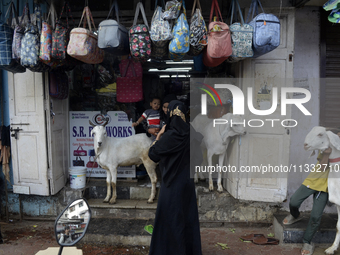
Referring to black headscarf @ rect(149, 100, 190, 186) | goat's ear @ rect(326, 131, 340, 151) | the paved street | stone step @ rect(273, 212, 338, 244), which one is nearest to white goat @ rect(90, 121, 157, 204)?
the paved street

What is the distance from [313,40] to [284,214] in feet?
10.3

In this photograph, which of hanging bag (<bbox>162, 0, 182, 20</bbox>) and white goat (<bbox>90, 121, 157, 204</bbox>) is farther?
white goat (<bbox>90, 121, 157, 204</bbox>)

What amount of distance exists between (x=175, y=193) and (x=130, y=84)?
110 inches

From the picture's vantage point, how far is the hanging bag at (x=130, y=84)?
5223mm

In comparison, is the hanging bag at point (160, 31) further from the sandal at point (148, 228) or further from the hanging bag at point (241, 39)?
the sandal at point (148, 228)

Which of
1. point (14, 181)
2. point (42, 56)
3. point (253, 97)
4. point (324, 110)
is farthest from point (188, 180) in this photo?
point (14, 181)

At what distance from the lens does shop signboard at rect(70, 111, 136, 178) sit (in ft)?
18.1

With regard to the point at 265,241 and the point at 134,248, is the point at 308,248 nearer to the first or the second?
the point at 265,241

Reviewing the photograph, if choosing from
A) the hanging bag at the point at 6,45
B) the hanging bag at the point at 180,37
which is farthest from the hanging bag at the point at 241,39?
the hanging bag at the point at 6,45

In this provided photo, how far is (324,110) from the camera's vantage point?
4867 mm

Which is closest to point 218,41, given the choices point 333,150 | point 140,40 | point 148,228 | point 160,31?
point 160,31

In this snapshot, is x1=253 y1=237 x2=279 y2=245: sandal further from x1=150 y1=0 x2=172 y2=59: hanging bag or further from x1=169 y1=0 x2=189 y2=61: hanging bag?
x1=150 y1=0 x2=172 y2=59: hanging bag

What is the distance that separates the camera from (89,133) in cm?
556

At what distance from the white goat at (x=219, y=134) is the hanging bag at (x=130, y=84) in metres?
1.37
